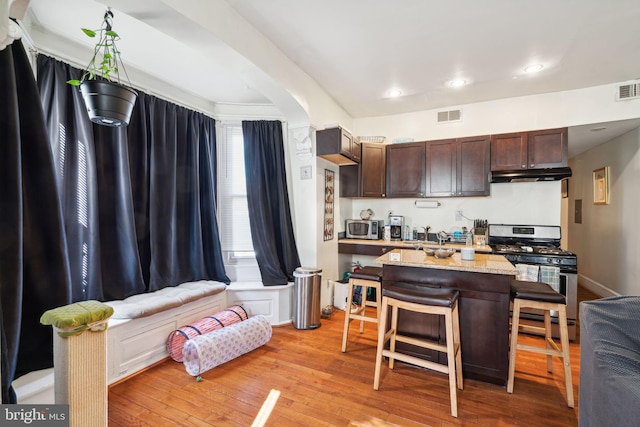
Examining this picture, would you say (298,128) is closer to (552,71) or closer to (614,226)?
(552,71)

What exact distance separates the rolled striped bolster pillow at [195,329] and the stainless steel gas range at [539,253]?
3.23 m

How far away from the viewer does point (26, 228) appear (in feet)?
6.04

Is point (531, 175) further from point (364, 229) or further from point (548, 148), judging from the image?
point (364, 229)

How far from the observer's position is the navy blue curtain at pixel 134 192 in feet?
7.52

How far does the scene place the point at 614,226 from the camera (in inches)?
169

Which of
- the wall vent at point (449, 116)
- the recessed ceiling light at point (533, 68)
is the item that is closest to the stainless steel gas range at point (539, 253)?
the wall vent at point (449, 116)

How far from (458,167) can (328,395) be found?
132 inches

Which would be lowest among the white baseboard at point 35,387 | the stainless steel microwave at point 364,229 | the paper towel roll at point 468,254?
the white baseboard at point 35,387

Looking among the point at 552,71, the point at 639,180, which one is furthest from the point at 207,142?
the point at 639,180

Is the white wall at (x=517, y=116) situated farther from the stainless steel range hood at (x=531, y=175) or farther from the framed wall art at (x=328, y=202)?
the framed wall art at (x=328, y=202)

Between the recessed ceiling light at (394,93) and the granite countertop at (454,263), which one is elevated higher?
the recessed ceiling light at (394,93)

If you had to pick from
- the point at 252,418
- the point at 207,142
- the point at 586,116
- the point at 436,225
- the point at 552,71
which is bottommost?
the point at 252,418

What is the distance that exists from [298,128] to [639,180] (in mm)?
4347

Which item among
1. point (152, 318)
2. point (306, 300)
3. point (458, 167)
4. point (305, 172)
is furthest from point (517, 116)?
point (152, 318)
